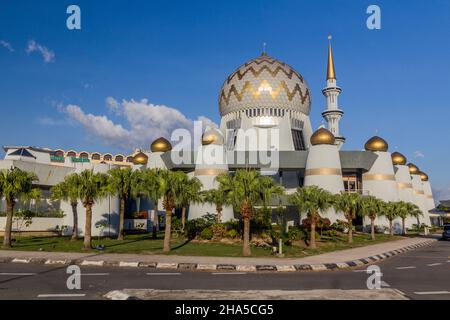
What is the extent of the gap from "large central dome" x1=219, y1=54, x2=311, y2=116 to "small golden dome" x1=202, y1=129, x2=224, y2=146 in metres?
17.7

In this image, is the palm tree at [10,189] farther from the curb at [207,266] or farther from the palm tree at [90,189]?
the curb at [207,266]

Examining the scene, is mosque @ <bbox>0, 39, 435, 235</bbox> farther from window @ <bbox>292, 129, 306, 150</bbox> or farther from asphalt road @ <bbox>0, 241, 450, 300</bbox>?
asphalt road @ <bbox>0, 241, 450, 300</bbox>

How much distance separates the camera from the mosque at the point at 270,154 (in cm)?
5175

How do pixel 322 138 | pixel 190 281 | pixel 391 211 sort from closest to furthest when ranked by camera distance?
1. pixel 190 281
2. pixel 391 211
3. pixel 322 138

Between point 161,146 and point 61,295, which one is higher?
point 161,146

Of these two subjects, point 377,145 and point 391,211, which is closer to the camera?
point 391,211

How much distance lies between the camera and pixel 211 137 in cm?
5381

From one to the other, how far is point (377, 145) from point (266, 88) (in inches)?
847

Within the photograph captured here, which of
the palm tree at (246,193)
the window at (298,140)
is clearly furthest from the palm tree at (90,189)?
the window at (298,140)

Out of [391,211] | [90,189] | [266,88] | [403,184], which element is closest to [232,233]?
[90,189]

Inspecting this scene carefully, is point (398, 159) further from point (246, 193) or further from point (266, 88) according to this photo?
point (246, 193)

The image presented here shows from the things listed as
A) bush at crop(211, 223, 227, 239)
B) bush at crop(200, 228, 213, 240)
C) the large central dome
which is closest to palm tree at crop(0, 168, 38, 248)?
bush at crop(200, 228, 213, 240)

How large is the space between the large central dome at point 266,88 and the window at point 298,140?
417 cm
